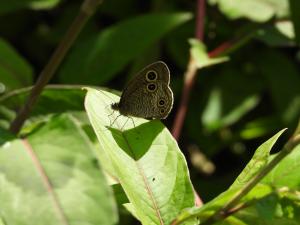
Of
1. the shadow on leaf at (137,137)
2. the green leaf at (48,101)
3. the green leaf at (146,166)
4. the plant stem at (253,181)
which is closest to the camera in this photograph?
the plant stem at (253,181)

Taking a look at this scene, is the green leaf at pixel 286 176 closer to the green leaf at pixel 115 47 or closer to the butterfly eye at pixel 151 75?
the butterfly eye at pixel 151 75

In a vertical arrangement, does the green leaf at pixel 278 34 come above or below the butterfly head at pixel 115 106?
above

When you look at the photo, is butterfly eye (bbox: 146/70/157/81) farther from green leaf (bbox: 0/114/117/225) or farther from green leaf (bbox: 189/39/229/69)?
green leaf (bbox: 189/39/229/69)

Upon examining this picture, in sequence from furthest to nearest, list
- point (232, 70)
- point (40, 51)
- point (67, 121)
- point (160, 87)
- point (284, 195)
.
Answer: point (40, 51), point (232, 70), point (160, 87), point (67, 121), point (284, 195)

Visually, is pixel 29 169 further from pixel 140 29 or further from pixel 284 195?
pixel 140 29

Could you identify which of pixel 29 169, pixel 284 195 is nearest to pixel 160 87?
pixel 29 169

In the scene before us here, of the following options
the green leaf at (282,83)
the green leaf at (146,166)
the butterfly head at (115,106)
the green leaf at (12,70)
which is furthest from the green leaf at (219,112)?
the green leaf at (146,166)

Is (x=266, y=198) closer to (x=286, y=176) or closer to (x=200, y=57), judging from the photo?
(x=286, y=176)
